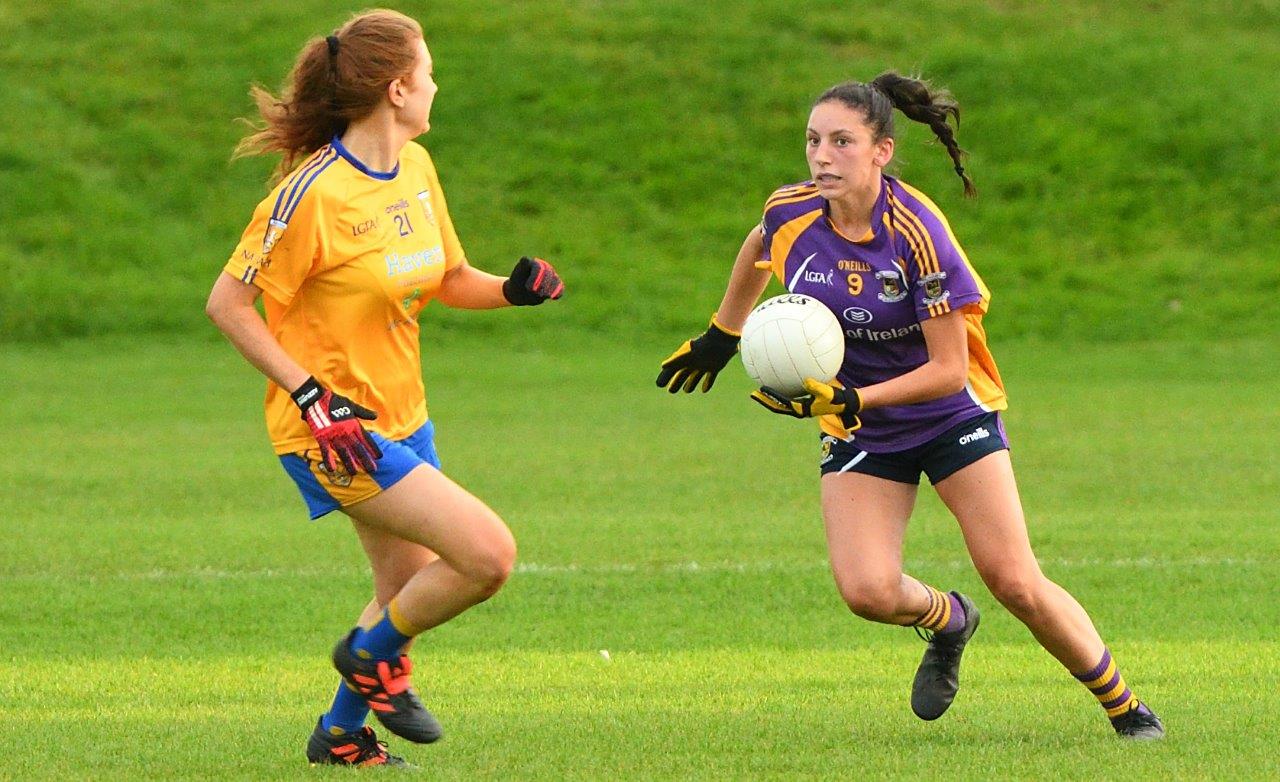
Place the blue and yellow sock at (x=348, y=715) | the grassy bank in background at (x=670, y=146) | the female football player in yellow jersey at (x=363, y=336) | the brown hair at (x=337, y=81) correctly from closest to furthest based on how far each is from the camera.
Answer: the female football player in yellow jersey at (x=363, y=336), the brown hair at (x=337, y=81), the blue and yellow sock at (x=348, y=715), the grassy bank in background at (x=670, y=146)

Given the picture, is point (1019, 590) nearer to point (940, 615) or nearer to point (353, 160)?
point (940, 615)

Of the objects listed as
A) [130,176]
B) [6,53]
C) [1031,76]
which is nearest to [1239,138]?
[1031,76]

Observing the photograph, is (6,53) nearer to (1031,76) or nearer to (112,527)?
(1031,76)

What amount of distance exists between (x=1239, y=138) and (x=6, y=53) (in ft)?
62.5

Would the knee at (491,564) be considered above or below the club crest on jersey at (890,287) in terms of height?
below

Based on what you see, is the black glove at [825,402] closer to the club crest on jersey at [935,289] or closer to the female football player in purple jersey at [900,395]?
the female football player in purple jersey at [900,395]

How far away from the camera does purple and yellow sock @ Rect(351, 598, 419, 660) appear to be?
A: 5.83 metres

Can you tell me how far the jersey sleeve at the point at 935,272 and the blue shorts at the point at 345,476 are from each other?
1.62 metres

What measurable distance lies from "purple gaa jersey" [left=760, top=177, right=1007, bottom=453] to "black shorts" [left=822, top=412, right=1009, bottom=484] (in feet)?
0.10

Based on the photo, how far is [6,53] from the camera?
102 feet

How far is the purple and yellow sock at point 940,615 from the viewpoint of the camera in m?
6.51

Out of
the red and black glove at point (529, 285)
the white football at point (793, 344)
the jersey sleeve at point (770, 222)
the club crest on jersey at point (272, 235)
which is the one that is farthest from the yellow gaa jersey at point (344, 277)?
the jersey sleeve at point (770, 222)

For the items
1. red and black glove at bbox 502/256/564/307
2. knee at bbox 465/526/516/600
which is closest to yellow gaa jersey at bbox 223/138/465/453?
red and black glove at bbox 502/256/564/307

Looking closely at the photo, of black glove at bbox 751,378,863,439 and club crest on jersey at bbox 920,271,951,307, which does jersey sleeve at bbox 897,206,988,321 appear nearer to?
club crest on jersey at bbox 920,271,951,307
